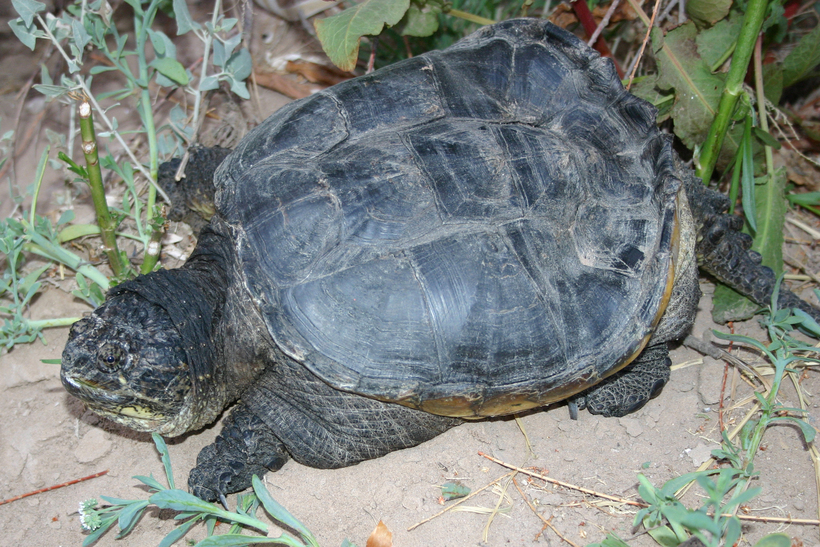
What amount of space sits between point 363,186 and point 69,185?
2542 millimetres

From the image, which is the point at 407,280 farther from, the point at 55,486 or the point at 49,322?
the point at 49,322

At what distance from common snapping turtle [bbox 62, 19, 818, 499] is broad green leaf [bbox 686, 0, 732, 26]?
1.06 metres

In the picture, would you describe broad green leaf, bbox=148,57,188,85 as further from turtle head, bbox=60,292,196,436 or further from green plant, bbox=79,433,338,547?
green plant, bbox=79,433,338,547

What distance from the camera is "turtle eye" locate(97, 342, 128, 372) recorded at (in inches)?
100.0

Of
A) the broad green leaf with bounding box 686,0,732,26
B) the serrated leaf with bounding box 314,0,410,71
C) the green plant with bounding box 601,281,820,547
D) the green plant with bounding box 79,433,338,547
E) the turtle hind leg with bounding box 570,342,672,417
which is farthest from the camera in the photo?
the broad green leaf with bounding box 686,0,732,26

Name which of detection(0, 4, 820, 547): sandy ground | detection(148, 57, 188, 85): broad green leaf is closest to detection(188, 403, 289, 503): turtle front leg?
detection(0, 4, 820, 547): sandy ground

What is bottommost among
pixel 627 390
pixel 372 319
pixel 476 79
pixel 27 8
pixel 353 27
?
pixel 627 390

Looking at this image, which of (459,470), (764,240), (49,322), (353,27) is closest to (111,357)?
(49,322)

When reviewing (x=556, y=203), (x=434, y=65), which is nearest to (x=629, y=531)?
(x=556, y=203)

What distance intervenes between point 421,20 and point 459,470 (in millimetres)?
2677

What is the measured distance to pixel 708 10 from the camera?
3562 millimetres

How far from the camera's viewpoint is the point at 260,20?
15.9 feet

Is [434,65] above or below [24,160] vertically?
above

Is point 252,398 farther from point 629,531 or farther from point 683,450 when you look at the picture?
point 683,450
